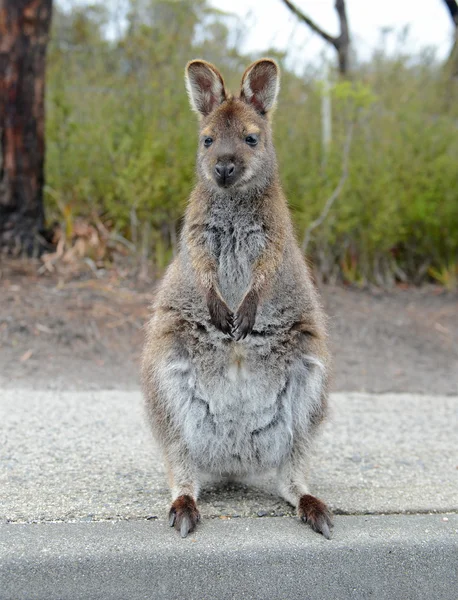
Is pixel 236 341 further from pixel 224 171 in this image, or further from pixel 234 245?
pixel 224 171

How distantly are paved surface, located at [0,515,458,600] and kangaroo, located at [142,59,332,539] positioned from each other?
0.20 metres

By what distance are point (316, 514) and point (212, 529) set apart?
42 centimetres

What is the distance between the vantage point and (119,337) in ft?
21.4

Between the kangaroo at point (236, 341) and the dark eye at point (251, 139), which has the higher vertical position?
the dark eye at point (251, 139)

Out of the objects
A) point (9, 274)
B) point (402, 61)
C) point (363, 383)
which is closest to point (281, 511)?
point (363, 383)

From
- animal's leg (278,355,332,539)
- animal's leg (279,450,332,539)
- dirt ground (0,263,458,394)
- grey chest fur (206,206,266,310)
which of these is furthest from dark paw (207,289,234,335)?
dirt ground (0,263,458,394)

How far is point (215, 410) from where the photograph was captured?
125 inches

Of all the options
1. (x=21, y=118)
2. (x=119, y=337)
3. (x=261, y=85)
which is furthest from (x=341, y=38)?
(x=261, y=85)

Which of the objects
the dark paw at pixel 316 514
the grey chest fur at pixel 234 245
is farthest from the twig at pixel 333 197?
the dark paw at pixel 316 514

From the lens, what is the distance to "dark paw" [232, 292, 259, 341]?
3.11 meters

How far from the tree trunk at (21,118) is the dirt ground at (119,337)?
439 mm

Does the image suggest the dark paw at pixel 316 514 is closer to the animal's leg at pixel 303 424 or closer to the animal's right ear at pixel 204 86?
the animal's leg at pixel 303 424

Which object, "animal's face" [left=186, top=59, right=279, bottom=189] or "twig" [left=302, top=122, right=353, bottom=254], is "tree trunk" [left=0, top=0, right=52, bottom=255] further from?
"animal's face" [left=186, top=59, right=279, bottom=189]

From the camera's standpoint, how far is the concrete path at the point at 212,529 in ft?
8.68
